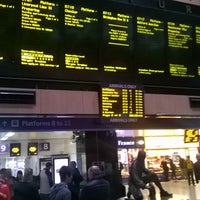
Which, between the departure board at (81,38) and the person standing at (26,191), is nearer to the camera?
the person standing at (26,191)

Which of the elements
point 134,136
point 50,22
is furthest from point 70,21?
point 134,136

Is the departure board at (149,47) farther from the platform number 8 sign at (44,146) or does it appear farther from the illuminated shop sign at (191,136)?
the platform number 8 sign at (44,146)

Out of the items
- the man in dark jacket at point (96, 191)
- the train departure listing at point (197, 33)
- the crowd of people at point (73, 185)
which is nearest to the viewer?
the crowd of people at point (73, 185)

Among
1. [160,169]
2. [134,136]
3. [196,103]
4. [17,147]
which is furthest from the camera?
[160,169]

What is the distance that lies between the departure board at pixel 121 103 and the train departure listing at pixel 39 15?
1468 millimetres


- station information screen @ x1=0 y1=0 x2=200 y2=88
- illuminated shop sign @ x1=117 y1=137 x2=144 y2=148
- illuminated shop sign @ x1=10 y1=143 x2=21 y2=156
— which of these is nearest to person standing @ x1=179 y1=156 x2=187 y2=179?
illuminated shop sign @ x1=117 y1=137 x2=144 y2=148

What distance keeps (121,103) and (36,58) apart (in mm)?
1691

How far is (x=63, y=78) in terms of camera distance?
634 cm

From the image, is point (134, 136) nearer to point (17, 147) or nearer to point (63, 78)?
point (17, 147)

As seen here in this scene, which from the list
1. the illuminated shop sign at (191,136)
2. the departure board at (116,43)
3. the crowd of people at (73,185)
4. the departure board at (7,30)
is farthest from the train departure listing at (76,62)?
the illuminated shop sign at (191,136)

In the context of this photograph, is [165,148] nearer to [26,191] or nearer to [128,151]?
[128,151]

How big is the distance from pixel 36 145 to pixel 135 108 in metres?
11.7

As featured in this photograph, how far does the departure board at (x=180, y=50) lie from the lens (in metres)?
7.55

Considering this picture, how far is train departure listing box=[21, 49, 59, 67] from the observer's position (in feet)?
19.7
